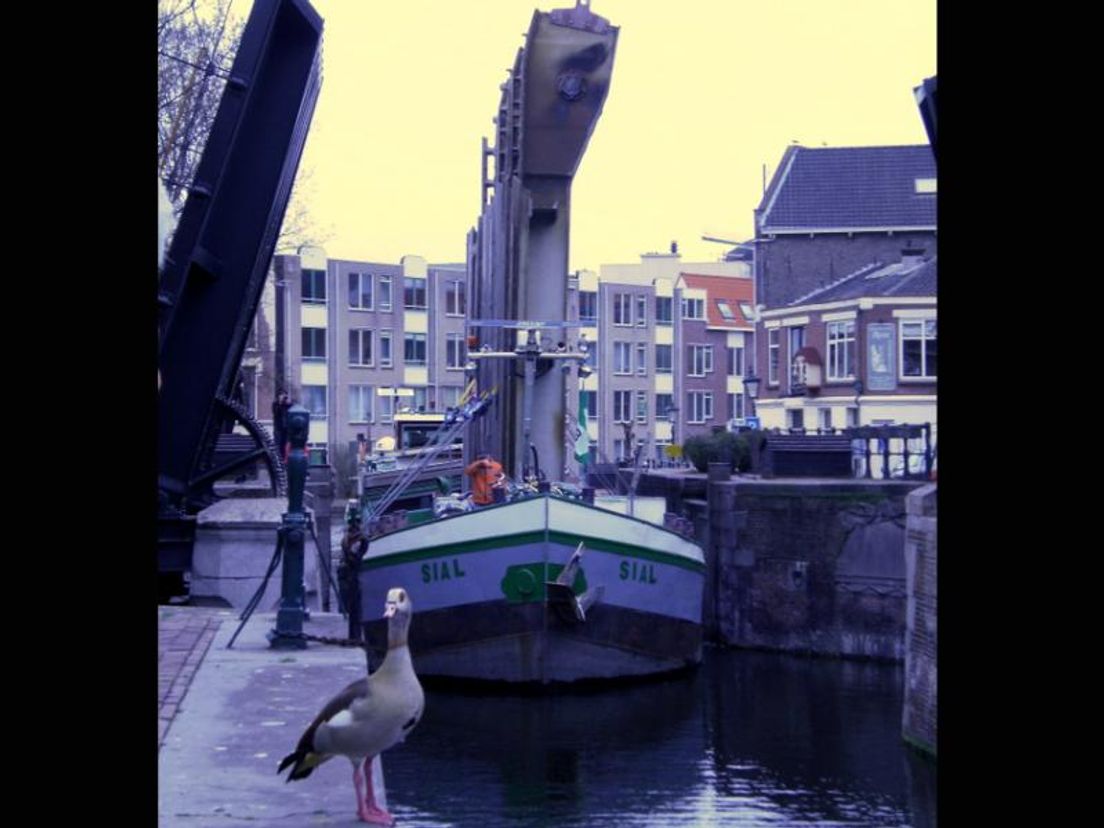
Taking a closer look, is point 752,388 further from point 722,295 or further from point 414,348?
point 722,295

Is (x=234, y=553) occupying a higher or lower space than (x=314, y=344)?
lower

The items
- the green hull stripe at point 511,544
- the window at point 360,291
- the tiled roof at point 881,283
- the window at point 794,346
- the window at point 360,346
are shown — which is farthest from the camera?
the window at point 360,346

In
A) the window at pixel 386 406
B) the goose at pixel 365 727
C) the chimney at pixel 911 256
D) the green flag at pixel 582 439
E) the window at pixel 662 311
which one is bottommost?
the goose at pixel 365 727

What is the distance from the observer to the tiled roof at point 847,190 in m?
53.4

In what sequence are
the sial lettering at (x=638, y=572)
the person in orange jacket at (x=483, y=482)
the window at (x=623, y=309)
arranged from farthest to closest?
the window at (x=623, y=309) < the sial lettering at (x=638, y=572) < the person in orange jacket at (x=483, y=482)

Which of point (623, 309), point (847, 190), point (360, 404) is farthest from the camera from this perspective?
point (623, 309)

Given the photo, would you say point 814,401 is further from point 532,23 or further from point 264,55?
point 264,55

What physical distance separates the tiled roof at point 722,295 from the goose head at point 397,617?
72827 millimetres

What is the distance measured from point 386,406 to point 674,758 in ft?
176

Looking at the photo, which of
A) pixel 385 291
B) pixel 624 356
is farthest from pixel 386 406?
pixel 624 356

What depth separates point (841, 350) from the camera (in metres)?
47.6

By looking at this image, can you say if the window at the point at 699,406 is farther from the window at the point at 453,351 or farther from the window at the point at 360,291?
the window at the point at 360,291

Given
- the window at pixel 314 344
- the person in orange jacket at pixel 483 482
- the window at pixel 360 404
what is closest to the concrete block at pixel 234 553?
the person in orange jacket at pixel 483 482
